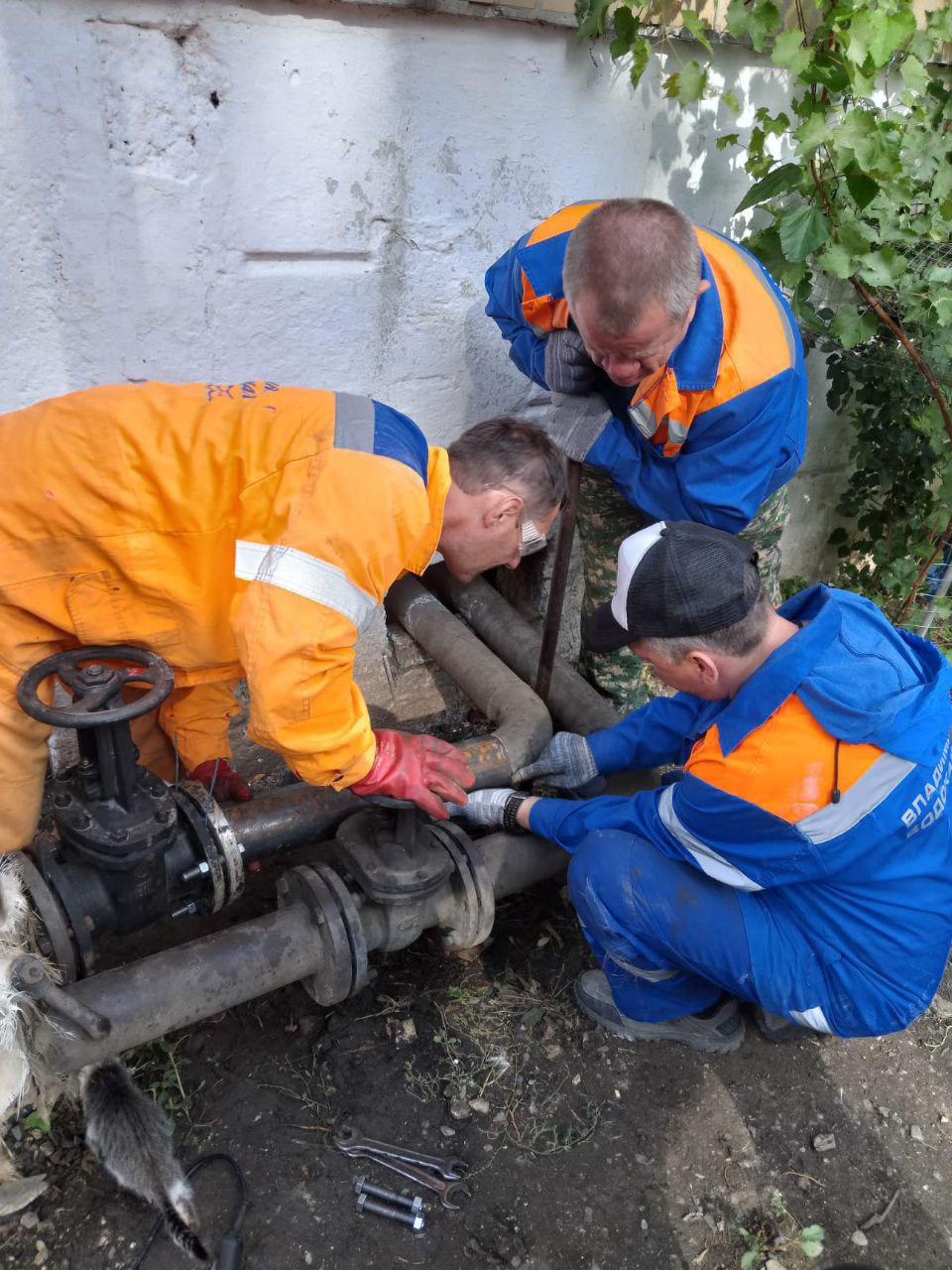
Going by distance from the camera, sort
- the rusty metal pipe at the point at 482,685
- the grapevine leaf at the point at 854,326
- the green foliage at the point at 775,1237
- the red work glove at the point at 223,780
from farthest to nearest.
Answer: the grapevine leaf at the point at 854,326, the rusty metal pipe at the point at 482,685, the red work glove at the point at 223,780, the green foliage at the point at 775,1237

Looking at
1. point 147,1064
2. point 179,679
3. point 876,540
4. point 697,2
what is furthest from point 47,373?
point 876,540

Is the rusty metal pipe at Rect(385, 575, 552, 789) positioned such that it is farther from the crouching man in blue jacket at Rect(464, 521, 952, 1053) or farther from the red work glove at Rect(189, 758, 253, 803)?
the red work glove at Rect(189, 758, 253, 803)

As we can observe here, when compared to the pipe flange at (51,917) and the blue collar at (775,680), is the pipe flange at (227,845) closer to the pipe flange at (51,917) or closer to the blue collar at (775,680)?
the pipe flange at (51,917)

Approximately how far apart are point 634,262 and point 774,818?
132cm

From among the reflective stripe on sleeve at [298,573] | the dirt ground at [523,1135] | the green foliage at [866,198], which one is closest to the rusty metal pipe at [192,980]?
the dirt ground at [523,1135]

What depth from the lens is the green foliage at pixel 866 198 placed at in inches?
112

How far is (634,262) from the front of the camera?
221 cm

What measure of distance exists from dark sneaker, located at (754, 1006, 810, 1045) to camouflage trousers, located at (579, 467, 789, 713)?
1.22 m

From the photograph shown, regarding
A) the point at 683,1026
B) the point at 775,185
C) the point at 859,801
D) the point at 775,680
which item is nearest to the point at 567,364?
the point at 775,185

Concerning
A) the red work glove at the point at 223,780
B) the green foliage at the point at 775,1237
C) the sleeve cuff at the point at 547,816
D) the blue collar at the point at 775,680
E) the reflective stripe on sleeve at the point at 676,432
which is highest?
the reflective stripe on sleeve at the point at 676,432

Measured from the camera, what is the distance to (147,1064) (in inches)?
88.4

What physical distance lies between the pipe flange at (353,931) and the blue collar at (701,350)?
5.00 feet

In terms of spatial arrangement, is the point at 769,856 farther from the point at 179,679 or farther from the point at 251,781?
the point at 251,781

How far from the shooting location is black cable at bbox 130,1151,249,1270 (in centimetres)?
188
